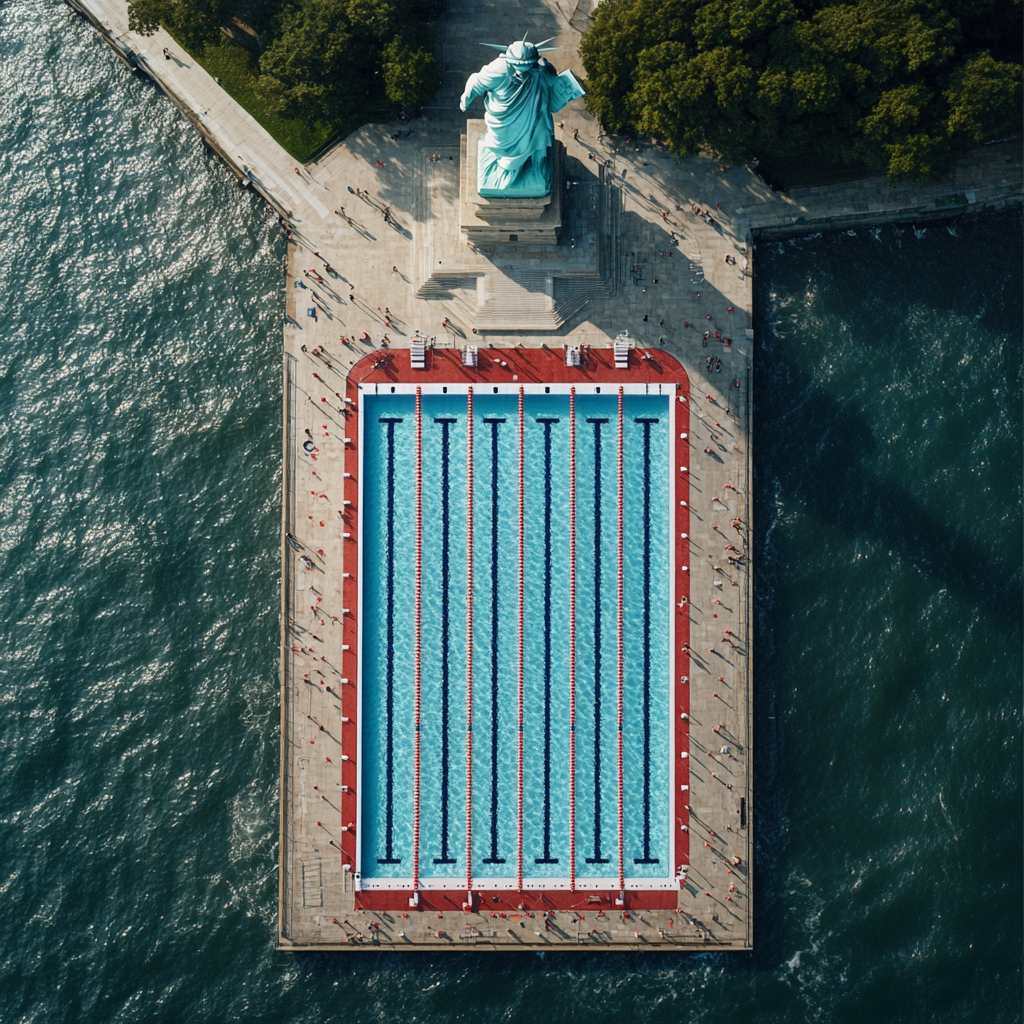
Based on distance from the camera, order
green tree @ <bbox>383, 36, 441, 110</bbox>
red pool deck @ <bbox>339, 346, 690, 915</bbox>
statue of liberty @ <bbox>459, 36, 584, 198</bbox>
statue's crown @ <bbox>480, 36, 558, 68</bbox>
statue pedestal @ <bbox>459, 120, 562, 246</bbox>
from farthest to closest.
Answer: red pool deck @ <bbox>339, 346, 690, 915</bbox>
green tree @ <bbox>383, 36, 441, 110</bbox>
statue pedestal @ <bbox>459, 120, 562, 246</bbox>
statue of liberty @ <bbox>459, 36, 584, 198</bbox>
statue's crown @ <bbox>480, 36, 558, 68</bbox>

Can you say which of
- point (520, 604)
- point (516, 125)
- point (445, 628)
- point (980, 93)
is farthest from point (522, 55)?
point (445, 628)

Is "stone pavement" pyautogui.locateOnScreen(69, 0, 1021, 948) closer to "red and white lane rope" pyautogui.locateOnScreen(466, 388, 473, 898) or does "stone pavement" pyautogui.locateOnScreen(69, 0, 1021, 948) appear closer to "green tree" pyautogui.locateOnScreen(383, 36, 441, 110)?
"green tree" pyautogui.locateOnScreen(383, 36, 441, 110)

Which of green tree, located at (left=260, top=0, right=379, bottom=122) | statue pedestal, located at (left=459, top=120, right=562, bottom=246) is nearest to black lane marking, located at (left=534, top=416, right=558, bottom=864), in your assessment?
statue pedestal, located at (left=459, top=120, right=562, bottom=246)

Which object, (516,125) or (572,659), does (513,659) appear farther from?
(516,125)

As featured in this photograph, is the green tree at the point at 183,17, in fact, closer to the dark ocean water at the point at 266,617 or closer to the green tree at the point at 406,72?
the dark ocean water at the point at 266,617

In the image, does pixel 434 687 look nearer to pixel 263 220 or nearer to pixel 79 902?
pixel 79 902

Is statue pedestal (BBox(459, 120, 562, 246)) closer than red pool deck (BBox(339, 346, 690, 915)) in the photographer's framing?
Yes
